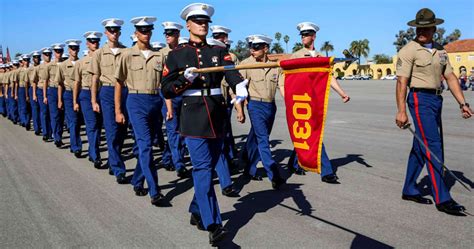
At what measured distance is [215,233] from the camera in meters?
4.24

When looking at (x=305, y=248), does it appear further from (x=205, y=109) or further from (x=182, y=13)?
(x=182, y=13)

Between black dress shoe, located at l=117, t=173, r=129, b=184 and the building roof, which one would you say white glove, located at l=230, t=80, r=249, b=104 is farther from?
the building roof

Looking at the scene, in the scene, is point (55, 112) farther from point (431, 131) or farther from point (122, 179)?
point (431, 131)

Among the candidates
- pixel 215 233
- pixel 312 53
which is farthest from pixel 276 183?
pixel 215 233

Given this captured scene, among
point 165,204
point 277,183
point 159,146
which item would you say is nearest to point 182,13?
point 165,204

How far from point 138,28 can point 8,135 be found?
856 cm

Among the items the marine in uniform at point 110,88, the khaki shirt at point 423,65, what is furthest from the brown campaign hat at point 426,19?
the marine in uniform at point 110,88

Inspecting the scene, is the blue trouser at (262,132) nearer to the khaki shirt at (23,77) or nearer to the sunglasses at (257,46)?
the sunglasses at (257,46)

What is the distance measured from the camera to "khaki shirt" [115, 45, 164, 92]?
603cm

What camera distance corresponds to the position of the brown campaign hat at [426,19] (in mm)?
5063

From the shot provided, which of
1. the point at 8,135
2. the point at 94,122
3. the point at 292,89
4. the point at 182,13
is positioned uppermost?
the point at 182,13

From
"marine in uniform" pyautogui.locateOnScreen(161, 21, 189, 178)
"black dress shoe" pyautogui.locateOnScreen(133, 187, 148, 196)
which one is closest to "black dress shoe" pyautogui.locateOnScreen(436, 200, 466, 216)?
"black dress shoe" pyautogui.locateOnScreen(133, 187, 148, 196)

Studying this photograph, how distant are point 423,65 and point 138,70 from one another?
11.0 ft

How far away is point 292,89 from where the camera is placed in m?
3.83
